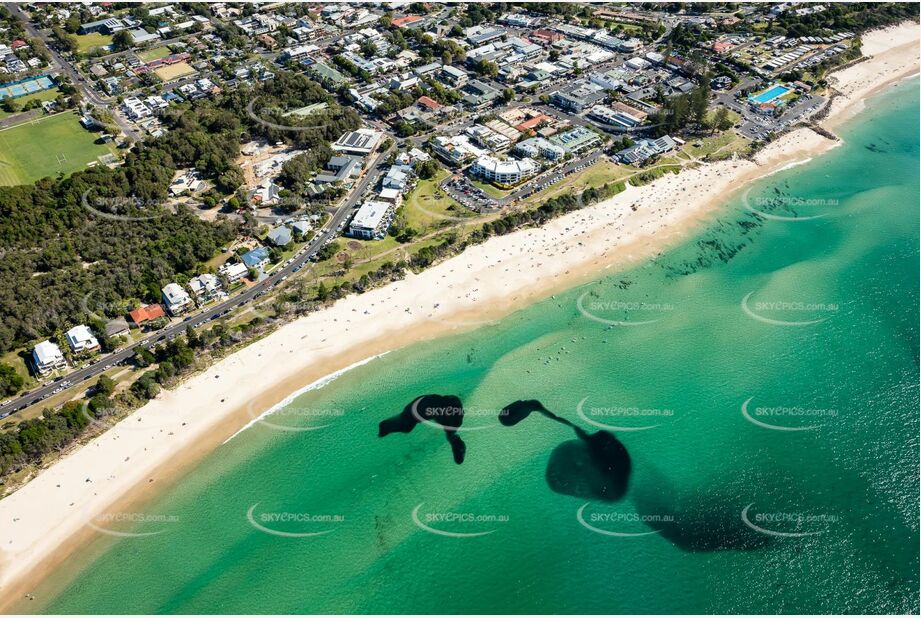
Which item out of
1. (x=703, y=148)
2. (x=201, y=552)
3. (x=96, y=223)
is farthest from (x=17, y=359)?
(x=703, y=148)

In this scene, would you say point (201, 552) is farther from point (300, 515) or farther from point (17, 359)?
point (17, 359)

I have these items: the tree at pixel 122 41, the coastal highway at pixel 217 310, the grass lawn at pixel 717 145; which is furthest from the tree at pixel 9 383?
the tree at pixel 122 41

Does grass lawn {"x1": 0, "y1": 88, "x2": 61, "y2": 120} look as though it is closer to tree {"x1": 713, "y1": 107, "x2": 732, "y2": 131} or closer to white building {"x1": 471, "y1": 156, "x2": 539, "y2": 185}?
white building {"x1": 471, "y1": 156, "x2": 539, "y2": 185}

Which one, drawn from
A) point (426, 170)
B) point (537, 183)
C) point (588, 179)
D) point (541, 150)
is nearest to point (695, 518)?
point (537, 183)

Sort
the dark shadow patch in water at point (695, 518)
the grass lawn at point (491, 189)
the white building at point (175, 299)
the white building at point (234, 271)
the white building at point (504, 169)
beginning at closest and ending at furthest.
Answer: the dark shadow patch in water at point (695, 518), the white building at point (175, 299), the white building at point (234, 271), the grass lawn at point (491, 189), the white building at point (504, 169)

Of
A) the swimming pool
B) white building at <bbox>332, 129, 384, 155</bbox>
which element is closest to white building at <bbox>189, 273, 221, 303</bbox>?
white building at <bbox>332, 129, 384, 155</bbox>

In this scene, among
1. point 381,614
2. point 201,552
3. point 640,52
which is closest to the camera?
point 381,614

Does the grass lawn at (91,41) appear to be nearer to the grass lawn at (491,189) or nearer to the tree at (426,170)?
the tree at (426,170)
